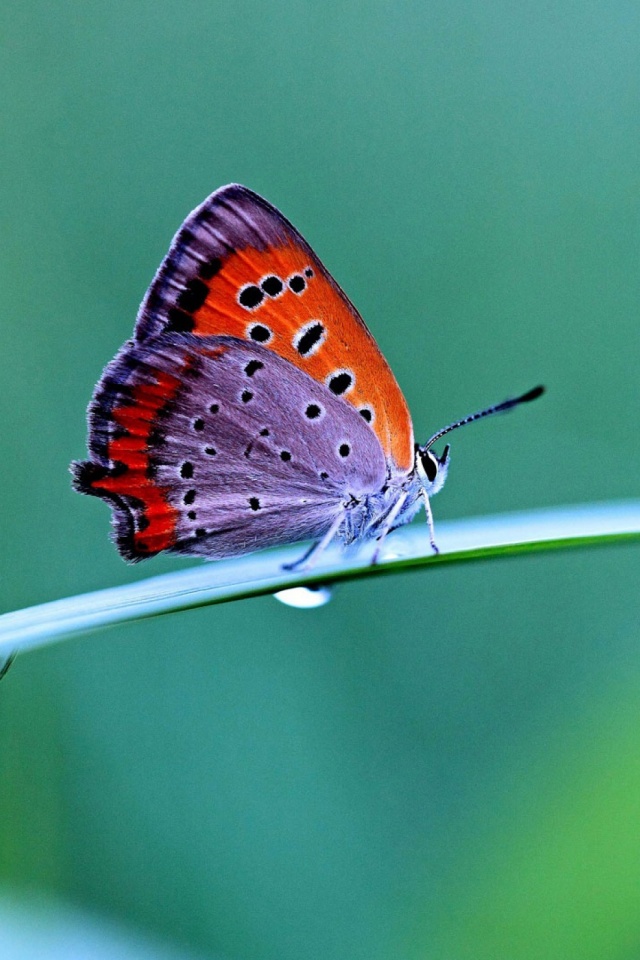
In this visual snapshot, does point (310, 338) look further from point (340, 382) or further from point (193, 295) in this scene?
point (193, 295)

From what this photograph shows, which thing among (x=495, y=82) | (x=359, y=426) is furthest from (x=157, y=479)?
(x=495, y=82)

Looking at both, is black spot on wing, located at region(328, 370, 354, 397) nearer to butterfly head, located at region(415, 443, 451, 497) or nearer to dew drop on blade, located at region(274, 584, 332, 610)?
butterfly head, located at region(415, 443, 451, 497)

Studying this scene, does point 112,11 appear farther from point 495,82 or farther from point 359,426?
point 359,426

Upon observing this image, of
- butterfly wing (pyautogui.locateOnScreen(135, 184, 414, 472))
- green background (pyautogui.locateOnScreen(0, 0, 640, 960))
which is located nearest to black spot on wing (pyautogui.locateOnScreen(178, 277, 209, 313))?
butterfly wing (pyautogui.locateOnScreen(135, 184, 414, 472))

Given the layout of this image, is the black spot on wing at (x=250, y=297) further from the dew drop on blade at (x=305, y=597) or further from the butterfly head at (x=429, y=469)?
the dew drop on blade at (x=305, y=597)

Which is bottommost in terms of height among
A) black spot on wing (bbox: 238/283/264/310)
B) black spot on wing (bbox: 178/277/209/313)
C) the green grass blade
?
the green grass blade

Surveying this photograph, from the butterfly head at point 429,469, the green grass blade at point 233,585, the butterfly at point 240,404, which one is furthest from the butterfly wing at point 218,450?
the green grass blade at point 233,585

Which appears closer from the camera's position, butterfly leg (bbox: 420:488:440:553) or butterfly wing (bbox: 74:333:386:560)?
butterfly leg (bbox: 420:488:440:553)
